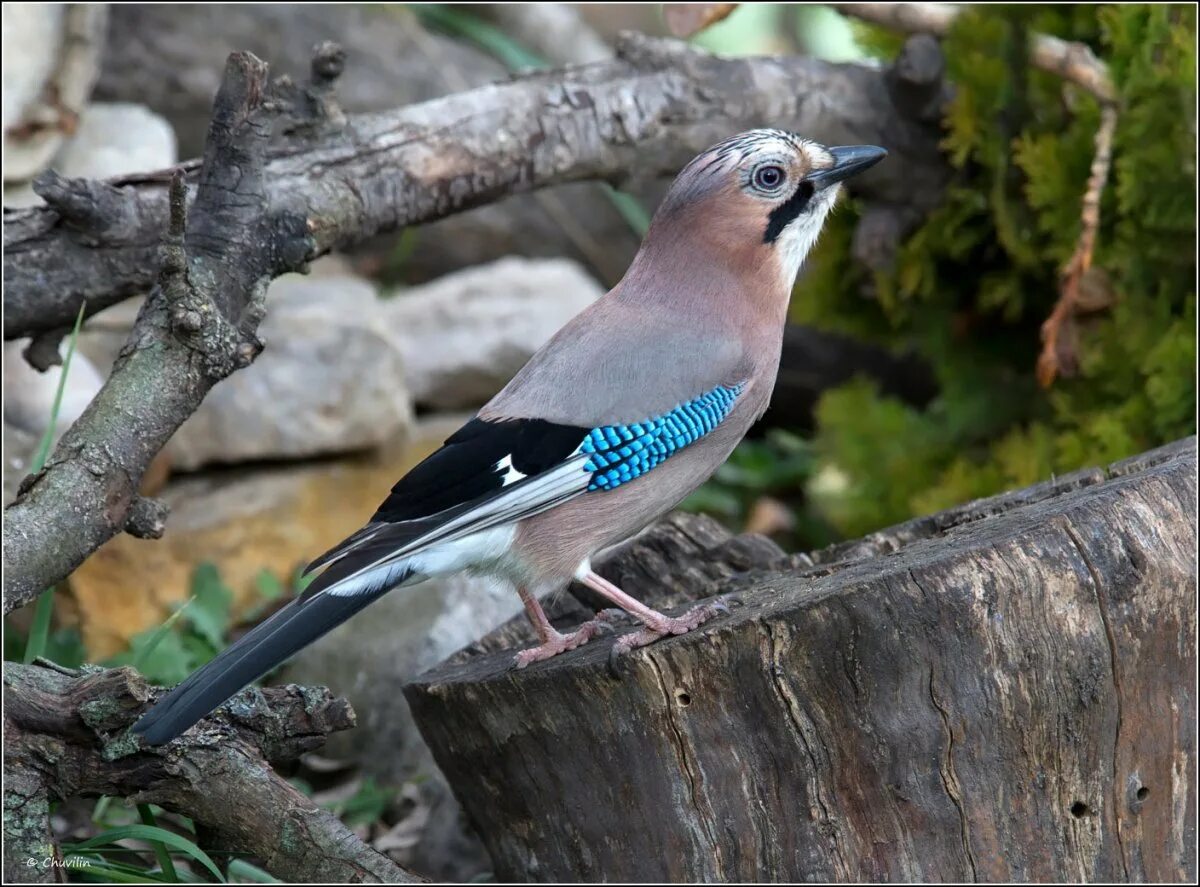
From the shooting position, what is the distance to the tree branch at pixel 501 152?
4289 millimetres

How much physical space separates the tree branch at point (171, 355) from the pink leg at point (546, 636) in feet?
3.22

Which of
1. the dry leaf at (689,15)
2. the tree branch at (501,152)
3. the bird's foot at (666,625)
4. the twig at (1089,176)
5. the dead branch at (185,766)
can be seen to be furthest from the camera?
the dry leaf at (689,15)

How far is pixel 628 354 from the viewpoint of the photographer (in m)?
3.73

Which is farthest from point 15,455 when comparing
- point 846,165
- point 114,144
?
point 846,165

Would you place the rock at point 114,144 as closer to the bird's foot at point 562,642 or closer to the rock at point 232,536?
the rock at point 232,536

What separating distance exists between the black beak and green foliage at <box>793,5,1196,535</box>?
1.61 meters

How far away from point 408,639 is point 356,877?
2.22 meters

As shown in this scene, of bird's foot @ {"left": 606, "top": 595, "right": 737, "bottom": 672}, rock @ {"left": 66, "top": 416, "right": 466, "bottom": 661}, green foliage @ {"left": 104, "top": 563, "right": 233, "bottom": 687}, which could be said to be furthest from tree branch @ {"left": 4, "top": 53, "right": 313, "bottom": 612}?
rock @ {"left": 66, "top": 416, "right": 466, "bottom": 661}

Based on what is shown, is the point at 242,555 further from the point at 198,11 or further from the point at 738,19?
the point at 738,19

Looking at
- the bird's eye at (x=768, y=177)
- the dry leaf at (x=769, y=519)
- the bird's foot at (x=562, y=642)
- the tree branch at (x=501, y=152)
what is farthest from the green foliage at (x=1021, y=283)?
the bird's foot at (x=562, y=642)

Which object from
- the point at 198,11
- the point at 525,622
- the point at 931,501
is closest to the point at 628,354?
the point at 525,622

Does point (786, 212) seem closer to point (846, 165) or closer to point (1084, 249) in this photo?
point (846, 165)

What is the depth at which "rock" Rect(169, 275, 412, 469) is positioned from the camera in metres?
5.88

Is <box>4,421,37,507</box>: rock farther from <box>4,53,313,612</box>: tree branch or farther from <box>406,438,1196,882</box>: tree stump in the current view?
<box>406,438,1196,882</box>: tree stump
